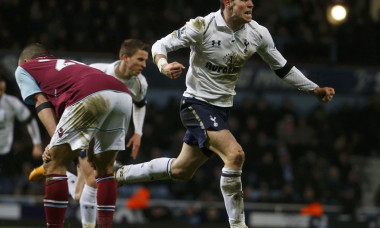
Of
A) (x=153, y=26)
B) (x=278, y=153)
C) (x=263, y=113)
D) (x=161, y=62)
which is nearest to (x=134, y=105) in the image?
(x=161, y=62)

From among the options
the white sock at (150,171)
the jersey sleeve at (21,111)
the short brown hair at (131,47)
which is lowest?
the jersey sleeve at (21,111)

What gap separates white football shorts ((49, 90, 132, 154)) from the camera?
5664 millimetres

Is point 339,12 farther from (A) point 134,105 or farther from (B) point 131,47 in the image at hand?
(B) point 131,47

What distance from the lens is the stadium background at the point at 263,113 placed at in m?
13.1

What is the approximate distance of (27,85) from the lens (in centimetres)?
586

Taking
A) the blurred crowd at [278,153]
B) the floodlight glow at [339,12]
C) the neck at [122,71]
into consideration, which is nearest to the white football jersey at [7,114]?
the neck at [122,71]

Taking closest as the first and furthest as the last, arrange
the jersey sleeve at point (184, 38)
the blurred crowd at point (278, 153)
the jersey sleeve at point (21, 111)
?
the jersey sleeve at point (184, 38) < the jersey sleeve at point (21, 111) < the blurred crowd at point (278, 153)

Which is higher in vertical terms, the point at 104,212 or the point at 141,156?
the point at 104,212

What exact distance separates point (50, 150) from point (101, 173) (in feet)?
2.21

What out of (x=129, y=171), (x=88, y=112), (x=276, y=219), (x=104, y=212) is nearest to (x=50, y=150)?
(x=88, y=112)

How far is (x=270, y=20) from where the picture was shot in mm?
17047

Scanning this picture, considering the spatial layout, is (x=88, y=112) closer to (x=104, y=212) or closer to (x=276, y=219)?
(x=104, y=212)

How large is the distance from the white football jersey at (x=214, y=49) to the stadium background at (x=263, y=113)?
5.94 meters

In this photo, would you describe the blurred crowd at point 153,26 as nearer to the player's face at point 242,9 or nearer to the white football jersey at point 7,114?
the white football jersey at point 7,114
